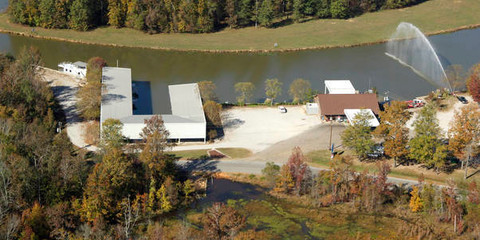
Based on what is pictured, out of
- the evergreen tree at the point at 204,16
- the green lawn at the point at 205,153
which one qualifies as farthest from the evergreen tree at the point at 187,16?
the green lawn at the point at 205,153

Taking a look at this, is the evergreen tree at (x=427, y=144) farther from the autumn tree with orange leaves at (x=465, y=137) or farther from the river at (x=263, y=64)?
the river at (x=263, y=64)

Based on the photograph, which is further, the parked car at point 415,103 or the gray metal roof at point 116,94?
the parked car at point 415,103

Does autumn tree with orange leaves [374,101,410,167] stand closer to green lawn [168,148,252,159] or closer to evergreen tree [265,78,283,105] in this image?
green lawn [168,148,252,159]

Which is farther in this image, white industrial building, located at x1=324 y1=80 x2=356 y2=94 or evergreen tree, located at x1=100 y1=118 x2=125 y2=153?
white industrial building, located at x1=324 y1=80 x2=356 y2=94

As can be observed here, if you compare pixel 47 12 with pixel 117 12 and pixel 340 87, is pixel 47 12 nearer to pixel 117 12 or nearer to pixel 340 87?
pixel 117 12

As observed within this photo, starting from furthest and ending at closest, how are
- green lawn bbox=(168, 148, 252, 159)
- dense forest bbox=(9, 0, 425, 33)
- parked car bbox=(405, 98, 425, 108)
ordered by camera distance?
dense forest bbox=(9, 0, 425, 33), parked car bbox=(405, 98, 425, 108), green lawn bbox=(168, 148, 252, 159)

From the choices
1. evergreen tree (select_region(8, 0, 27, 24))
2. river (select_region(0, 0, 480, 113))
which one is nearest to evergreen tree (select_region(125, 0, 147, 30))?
river (select_region(0, 0, 480, 113))
